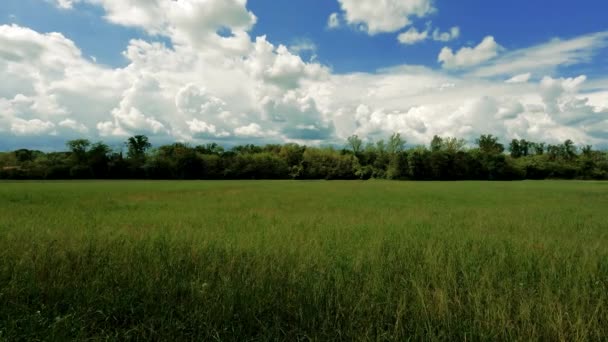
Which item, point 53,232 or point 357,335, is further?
point 53,232

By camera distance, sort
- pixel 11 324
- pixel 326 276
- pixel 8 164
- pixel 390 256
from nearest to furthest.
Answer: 1. pixel 11 324
2. pixel 326 276
3. pixel 390 256
4. pixel 8 164

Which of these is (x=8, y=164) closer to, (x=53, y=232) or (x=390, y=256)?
(x=53, y=232)

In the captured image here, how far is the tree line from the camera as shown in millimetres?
98000

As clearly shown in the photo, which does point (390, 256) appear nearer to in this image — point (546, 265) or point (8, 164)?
point (546, 265)

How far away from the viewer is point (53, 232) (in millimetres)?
9219

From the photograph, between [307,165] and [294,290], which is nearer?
[294,290]

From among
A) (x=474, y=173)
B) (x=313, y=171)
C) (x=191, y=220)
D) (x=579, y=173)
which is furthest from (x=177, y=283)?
(x=579, y=173)

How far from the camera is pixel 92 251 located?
668 centimetres

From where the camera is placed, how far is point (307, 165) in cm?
11238

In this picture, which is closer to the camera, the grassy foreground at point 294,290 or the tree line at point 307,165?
the grassy foreground at point 294,290

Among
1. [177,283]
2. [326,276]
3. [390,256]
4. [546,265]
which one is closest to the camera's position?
Answer: [177,283]

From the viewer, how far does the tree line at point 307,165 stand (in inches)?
3858

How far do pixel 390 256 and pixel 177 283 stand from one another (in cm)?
438

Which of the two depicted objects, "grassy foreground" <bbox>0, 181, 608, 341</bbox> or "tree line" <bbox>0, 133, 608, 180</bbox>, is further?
"tree line" <bbox>0, 133, 608, 180</bbox>
